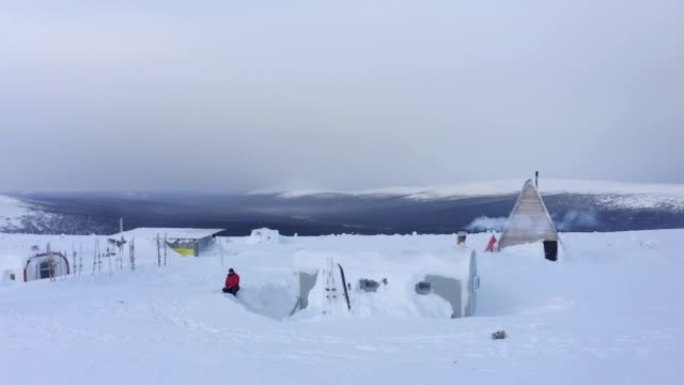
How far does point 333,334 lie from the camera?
46.7ft

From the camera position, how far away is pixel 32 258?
27172 mm

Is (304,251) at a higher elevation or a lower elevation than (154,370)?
higher

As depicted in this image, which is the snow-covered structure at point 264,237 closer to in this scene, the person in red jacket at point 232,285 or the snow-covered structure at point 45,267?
the snow-covered structure at point 45,267

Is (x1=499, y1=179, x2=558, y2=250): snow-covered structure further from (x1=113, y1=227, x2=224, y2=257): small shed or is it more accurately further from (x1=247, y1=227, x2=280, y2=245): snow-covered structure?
(x1=113, y1=227, x2=224, y2=257): small shed

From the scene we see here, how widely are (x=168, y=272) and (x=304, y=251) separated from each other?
395 inches

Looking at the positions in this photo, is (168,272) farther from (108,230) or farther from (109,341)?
(108,230)

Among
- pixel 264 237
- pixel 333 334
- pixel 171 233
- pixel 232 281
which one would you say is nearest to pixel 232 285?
pixel 232 281

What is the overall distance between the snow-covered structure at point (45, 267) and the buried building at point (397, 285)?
14.5m

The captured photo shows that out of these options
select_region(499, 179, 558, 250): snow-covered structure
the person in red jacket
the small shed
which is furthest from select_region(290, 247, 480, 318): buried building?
the small shed

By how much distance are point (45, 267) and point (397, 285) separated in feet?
58.3

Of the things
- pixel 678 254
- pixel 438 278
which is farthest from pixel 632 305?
pixel 678 254

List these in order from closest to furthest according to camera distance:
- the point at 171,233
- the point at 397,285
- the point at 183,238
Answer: the point at 397,285
the point at 183,238
the point at 171,233

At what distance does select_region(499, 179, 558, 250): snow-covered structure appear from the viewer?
28062 millimetres

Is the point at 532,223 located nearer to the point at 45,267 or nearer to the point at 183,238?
the point at 183,238
